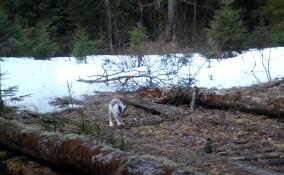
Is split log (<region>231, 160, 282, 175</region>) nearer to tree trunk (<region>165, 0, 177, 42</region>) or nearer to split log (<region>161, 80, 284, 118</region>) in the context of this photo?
split log (<region>161, 80, 284, 118</region>)

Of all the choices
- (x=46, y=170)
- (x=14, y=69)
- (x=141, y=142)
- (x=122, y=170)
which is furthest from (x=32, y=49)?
(x=122, y=170)

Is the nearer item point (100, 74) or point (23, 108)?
point (23, 108)

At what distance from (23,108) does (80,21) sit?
18081 mm

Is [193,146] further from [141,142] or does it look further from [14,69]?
[14,69]

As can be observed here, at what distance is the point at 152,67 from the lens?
14.7 m

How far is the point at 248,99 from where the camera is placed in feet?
32.2

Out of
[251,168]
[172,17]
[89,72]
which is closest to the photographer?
[251,168]

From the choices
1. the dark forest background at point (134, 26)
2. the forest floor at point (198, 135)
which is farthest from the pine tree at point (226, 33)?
the forest floor at point (198, 135)

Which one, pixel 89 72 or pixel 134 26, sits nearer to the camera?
pixel 89 72

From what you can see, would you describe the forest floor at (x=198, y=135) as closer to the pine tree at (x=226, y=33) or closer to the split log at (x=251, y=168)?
the split log at (x=251, y=168)

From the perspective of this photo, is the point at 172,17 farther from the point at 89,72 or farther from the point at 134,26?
the point at 89,72

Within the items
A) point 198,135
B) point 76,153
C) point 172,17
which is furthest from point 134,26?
point 76,153

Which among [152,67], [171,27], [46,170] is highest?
[171,27]

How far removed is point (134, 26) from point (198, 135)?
65.8ft
